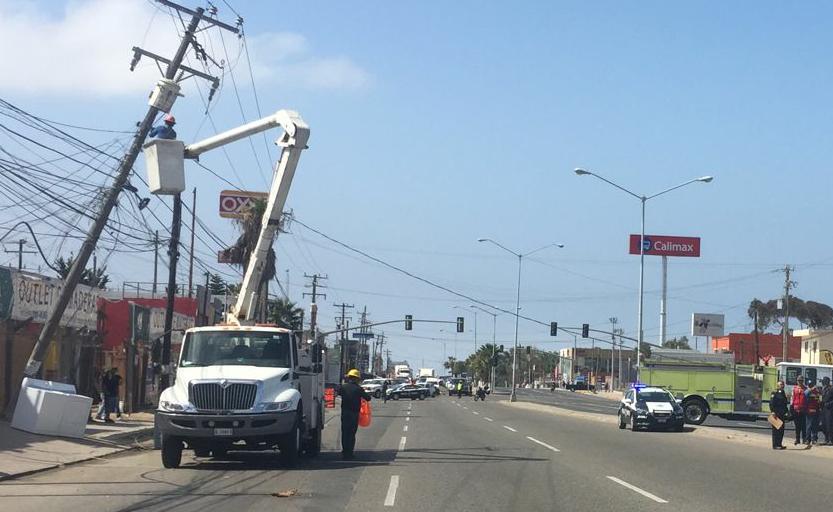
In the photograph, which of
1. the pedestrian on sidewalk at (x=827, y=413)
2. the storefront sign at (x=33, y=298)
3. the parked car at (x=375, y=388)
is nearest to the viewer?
the pedestrian on sidewalk at (x=827, y=413)

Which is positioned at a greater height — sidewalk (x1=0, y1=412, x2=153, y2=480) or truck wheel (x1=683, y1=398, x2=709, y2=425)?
truck wheel (x1=683, y1=398, x2=709, y2=425)

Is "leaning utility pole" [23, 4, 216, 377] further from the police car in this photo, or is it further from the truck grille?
Result: the police car

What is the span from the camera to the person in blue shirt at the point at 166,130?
24984mm

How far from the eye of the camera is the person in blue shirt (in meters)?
25.0

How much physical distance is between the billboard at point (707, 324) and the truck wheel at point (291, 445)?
100.0 metres

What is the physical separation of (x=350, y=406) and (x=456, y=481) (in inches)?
152

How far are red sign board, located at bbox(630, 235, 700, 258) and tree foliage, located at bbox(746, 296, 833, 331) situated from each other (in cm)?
922

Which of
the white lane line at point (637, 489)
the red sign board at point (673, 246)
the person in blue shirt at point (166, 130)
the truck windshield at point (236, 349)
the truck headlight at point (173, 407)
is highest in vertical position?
the red sign board at point (673, 246)

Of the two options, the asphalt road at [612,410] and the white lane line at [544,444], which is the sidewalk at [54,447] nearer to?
the white lane line at [544,444]

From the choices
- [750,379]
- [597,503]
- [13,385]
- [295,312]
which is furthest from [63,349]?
[295,312]

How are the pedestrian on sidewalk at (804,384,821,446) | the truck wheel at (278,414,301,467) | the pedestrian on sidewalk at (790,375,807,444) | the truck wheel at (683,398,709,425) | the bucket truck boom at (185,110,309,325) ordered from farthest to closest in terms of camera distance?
the truck wheel at (683,398,709,425)
the pedestrian on sidewalk at (790,375,807,444)
the pedestrian on sidewalk at (804,384,821,446)
the bucket truck boom at (185,110,309,325)
the truck wheel at (278,414,301,467)

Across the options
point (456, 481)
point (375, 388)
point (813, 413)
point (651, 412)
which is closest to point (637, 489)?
point (456, 481)

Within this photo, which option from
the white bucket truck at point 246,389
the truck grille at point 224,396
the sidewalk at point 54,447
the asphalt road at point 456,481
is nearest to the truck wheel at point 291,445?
the white bucket truck at point 246,389

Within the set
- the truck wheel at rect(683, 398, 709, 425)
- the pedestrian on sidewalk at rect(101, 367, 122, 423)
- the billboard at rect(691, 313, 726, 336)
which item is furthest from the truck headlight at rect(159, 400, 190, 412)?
the billboard at rect(691, 313, 726, 336)
